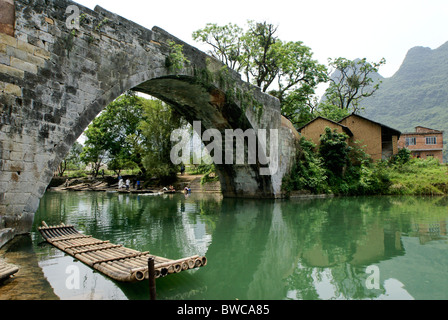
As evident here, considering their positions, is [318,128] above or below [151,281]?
above

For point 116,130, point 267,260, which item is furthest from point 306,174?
point 116,130

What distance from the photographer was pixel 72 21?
6.91 meters

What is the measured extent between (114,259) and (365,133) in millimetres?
22577

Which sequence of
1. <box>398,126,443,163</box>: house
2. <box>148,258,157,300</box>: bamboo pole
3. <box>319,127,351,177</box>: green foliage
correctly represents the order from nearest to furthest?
<box>148,258,157,300</box>: bamboo pole < <box>319,127,351,177</box>: green foliage < <box>398,126,443,163</box>: house

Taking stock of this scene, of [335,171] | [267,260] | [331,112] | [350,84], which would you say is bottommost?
[267,260]

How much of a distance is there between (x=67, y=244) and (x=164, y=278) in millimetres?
2866

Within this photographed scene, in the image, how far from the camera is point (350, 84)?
30.8m

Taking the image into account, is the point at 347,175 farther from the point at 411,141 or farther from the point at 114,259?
the point at 411,141

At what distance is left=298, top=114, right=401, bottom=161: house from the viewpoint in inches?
840

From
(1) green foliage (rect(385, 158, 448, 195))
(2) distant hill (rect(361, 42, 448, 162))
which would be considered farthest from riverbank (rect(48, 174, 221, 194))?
(2) distant hill (rect(361, 42, 448, 162))

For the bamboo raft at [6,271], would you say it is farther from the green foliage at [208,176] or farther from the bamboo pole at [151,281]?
the green foliage at [208,176]

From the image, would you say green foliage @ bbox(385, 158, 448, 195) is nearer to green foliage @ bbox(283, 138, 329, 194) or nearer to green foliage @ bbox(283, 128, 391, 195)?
green foliage @ bbox(283, 128, 391, 195)

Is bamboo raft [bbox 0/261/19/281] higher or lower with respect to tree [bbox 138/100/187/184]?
lower
